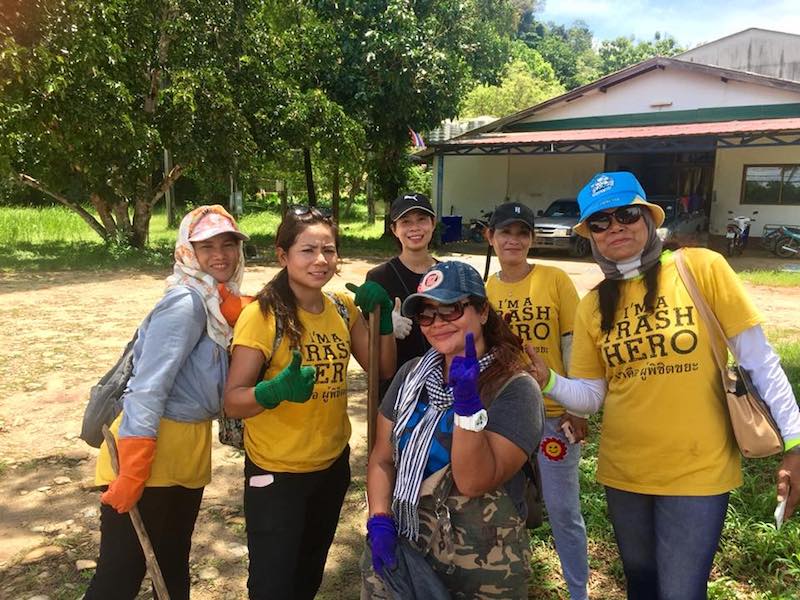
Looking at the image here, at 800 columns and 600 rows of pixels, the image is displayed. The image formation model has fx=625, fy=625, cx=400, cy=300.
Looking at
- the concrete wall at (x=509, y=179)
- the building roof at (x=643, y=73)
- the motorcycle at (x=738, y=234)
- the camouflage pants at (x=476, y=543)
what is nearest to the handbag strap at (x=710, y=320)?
the camouflage pants at (x=476, y=543)

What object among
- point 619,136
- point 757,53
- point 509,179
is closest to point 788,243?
point 619,136

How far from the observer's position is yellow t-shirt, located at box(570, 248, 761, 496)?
1876mm

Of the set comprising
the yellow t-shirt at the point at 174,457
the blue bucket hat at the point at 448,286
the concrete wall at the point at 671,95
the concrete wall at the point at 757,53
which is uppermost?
the concrete wall at the point at 757,53

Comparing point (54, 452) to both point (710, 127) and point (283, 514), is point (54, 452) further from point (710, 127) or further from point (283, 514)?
point (710, 127)

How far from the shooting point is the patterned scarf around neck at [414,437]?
170 centimetres

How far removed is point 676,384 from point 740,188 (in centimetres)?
1906

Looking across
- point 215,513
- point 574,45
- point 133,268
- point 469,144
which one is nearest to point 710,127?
point 469,144

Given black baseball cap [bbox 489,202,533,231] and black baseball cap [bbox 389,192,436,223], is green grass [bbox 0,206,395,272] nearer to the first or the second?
black baseball cap [bbox 389,192,436,223]

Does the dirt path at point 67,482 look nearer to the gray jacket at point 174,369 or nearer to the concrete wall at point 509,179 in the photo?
the gray jacket at point 174,369

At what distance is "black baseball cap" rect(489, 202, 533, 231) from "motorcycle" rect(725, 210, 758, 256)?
1570cm

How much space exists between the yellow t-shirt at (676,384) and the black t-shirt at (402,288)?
99 cm

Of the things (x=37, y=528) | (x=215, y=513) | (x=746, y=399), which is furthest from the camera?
(x=215, y=513)

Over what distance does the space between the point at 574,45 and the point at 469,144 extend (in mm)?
90798

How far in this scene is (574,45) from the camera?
9862 centimetres
